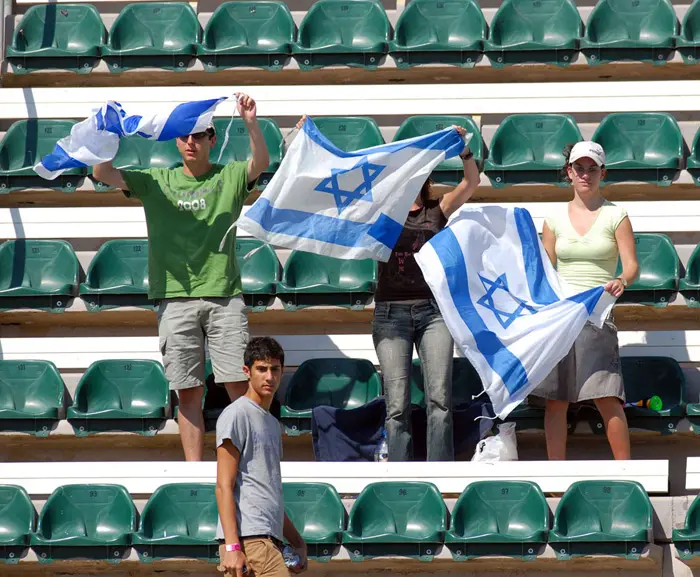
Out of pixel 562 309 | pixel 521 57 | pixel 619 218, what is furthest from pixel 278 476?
pixel 521 57

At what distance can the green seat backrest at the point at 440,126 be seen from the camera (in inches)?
314

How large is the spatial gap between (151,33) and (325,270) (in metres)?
2.35

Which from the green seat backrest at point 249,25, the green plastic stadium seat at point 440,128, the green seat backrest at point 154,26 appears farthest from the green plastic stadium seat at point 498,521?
the green seat backrest at point 154,26

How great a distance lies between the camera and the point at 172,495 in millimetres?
6289

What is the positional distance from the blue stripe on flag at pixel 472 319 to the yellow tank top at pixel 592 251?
0.50 meters

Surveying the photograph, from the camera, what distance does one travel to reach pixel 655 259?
742cm

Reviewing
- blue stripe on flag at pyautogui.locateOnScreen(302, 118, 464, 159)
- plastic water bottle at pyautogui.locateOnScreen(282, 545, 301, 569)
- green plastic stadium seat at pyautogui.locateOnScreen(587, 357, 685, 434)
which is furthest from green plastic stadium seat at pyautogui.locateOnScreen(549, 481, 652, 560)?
plastic water bottle at pyautogui.locateOnScreen(282, 545, 301, 569)

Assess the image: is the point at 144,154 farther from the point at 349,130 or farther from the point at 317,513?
the point at 317,513

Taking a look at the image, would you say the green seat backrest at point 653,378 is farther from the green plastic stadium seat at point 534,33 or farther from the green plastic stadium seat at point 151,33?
the green plastic stadium seat at point 151,33

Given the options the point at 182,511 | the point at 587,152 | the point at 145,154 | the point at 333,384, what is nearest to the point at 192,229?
the point at 333,384

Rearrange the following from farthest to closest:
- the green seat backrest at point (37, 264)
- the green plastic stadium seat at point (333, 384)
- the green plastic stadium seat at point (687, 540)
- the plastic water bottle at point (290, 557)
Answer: the green seat backrest at point (37, 264) < the green plastic stadium seat at point (333, 384) < the green plastic stadium seat at point (687, 540) < the plastic water bottle at point (290, 557)

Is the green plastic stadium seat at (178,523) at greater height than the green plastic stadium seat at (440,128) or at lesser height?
lesser

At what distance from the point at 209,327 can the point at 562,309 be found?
1543mm

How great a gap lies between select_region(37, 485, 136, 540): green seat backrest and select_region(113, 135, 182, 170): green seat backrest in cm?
247
